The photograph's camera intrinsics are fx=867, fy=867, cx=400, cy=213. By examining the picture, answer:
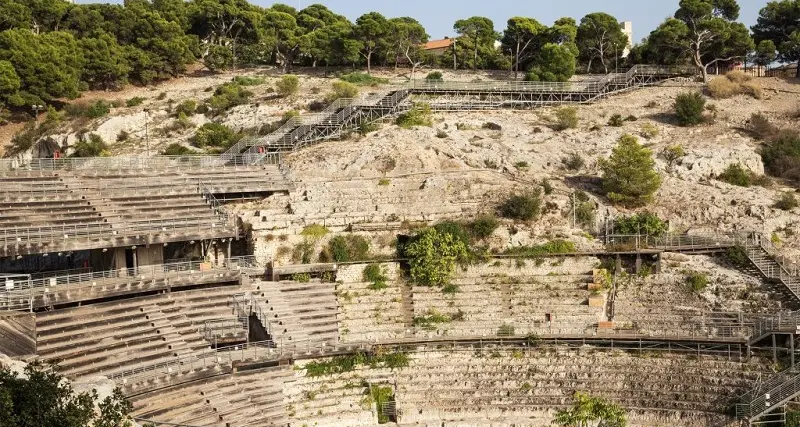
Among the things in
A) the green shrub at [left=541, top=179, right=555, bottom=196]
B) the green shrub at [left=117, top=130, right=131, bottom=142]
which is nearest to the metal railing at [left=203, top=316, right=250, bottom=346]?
the green shrub at [left=541, top=179, right=555, bottom=196]

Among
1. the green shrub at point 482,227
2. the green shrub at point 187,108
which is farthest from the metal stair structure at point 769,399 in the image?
the green shrub at point 187,108

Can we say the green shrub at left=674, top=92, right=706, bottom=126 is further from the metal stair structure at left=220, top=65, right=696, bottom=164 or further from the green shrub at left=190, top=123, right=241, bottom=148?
the green shrub at left=190, top=123, right=241, bottom=148

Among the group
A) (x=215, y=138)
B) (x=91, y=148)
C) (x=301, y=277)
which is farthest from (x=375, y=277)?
(x=91, y=148)

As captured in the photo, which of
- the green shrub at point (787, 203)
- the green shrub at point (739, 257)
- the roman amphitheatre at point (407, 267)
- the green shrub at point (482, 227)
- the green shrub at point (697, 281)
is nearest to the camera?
the roman amphitheatre at point (407, 267)

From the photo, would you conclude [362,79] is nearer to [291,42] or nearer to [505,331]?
[291,42]

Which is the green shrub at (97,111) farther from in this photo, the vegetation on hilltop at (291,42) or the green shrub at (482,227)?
the green shrub at (482,227)

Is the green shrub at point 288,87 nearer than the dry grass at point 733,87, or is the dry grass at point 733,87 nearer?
the dry grass at point 733,87

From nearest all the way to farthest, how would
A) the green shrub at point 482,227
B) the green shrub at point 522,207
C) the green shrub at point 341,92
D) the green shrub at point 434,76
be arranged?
the green shrub at point 482,227 < the green shrub at point 522,207 < the green shrub at point 341,92 < the green shrub at point 434,76
